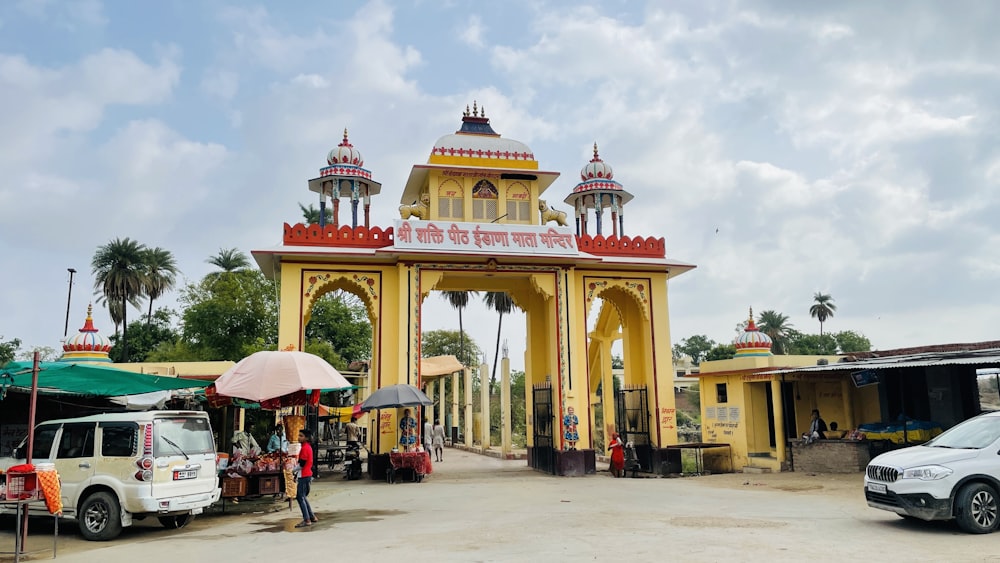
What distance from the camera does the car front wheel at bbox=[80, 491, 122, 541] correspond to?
32.3 feet

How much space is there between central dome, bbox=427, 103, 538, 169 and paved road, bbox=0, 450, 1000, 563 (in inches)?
373

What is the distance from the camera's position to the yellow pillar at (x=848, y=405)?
20188mm

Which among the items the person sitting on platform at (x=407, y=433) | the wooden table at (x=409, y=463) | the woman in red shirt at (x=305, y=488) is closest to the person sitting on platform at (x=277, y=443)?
the woman in red shirt at (x=305, y=488)

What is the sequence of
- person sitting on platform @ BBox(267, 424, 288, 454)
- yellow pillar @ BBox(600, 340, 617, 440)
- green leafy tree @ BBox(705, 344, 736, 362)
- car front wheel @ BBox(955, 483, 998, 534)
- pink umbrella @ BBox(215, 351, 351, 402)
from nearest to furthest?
car front wheel @ BBox(955, 483, 998, 534) → pink umbrella @ BBox(215, 351, 351, 402) → person sitting on platform @ BBox(267, 424, 288, 454) → yellow pillar @ BBox(600, 340, 617, 440) → green leafy tree @ BBox(705, 344, 736, 362)

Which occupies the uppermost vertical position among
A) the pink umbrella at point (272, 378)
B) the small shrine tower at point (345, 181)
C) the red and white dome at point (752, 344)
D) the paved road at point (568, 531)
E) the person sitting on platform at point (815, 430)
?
the small shrine tower at point (345, 181)

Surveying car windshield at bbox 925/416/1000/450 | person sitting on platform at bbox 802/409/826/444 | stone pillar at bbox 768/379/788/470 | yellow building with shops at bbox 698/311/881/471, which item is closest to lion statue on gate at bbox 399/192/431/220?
yellow building with shops at bbox 698/311/881/471

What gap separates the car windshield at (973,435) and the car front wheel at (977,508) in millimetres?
626

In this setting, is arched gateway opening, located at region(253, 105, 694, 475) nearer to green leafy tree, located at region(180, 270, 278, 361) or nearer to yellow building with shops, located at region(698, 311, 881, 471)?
yellow building with shops, located at region(698, 311, 881, 471)

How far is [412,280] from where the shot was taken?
19.1 meters

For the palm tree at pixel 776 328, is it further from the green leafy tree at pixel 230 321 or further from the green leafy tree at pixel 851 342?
the green leafy tree at pixel 230 321

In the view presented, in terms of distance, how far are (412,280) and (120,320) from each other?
93.6 ft

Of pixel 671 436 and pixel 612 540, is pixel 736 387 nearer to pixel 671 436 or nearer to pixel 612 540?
pixel 671 436

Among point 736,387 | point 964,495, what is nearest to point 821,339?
point 736,387

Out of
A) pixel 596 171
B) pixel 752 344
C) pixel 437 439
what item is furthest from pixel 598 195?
pixel 437 439
